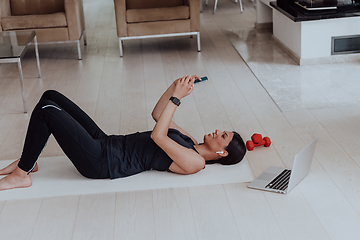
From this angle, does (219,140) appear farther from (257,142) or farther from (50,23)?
(50,23)

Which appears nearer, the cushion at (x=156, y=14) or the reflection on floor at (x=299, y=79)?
the reflection on floor at (x=299, y=79)

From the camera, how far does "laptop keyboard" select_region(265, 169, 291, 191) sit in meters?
2.13

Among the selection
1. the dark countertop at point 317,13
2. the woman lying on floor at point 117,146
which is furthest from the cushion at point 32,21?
the woman lying on floor at point 117,146

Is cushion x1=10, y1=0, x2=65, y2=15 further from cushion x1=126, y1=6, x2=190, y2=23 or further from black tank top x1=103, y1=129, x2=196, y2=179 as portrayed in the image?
black tank top x1=103, y1=129, x2=196, y2=179

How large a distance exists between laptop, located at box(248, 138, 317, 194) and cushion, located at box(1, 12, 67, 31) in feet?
9.90

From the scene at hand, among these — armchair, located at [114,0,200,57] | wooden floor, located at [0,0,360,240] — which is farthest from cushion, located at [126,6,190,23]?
wooden floor, located at [0,0,360,240]

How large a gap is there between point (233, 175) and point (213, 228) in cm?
46

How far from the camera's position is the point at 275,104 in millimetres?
3213

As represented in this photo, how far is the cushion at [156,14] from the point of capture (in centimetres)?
454

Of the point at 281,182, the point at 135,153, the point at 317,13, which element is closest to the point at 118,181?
the point at 135,153

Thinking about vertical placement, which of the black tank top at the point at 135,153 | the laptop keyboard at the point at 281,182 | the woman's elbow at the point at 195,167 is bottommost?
the laptop keyboard at the point at 281,182

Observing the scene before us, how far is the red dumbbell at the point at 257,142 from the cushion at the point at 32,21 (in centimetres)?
273

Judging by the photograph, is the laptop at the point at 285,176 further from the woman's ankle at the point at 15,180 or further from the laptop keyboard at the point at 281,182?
the woman's ankle at the point at 15,180

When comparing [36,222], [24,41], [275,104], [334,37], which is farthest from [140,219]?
[334,37]
